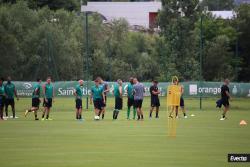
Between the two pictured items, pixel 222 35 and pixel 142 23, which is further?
pixel 142 23

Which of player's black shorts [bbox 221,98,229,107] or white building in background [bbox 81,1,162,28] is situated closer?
player's black shorts [bbox 221,98,229,107]

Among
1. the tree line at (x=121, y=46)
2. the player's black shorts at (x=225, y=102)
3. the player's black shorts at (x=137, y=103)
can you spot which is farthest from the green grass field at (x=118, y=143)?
the tree line at (x=121, y=46)

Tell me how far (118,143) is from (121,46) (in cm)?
7138

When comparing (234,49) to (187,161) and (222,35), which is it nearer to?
(222,35)

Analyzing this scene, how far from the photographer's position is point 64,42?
81250mm

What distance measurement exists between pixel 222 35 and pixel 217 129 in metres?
64.2

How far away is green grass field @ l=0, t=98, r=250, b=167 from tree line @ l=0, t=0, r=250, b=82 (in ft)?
101

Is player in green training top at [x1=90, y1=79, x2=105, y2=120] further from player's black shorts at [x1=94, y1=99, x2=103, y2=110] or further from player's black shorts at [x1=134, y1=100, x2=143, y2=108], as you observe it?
player's black shorts at [x1=134, y1=100, x2=143, y2=108]

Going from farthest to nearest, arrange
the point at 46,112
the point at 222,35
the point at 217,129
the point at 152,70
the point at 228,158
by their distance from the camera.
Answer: the point at 222,35 → the point at 152,70 → the point at 46,112 → the point at 217,129 → the point at 228,158

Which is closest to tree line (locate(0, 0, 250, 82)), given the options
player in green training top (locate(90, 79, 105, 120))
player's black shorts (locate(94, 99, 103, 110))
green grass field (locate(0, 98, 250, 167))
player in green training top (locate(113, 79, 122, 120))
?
player in green training top (locate(113, 79, 122, 120))

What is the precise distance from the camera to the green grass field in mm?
22719

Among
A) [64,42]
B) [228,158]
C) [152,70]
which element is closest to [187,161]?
[228,158]

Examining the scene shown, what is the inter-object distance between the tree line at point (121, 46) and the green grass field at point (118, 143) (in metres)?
30.8

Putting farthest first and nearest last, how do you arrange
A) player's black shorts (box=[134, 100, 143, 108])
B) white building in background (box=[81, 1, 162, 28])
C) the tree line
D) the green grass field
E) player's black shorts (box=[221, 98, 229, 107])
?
white building in background (box=[81, 1, 162, 28]), the tree line, player's black shorts (box=[221, 98, 229, 107]), player's black shorts (box=[134, 100, 143, 108]), the green grass field
